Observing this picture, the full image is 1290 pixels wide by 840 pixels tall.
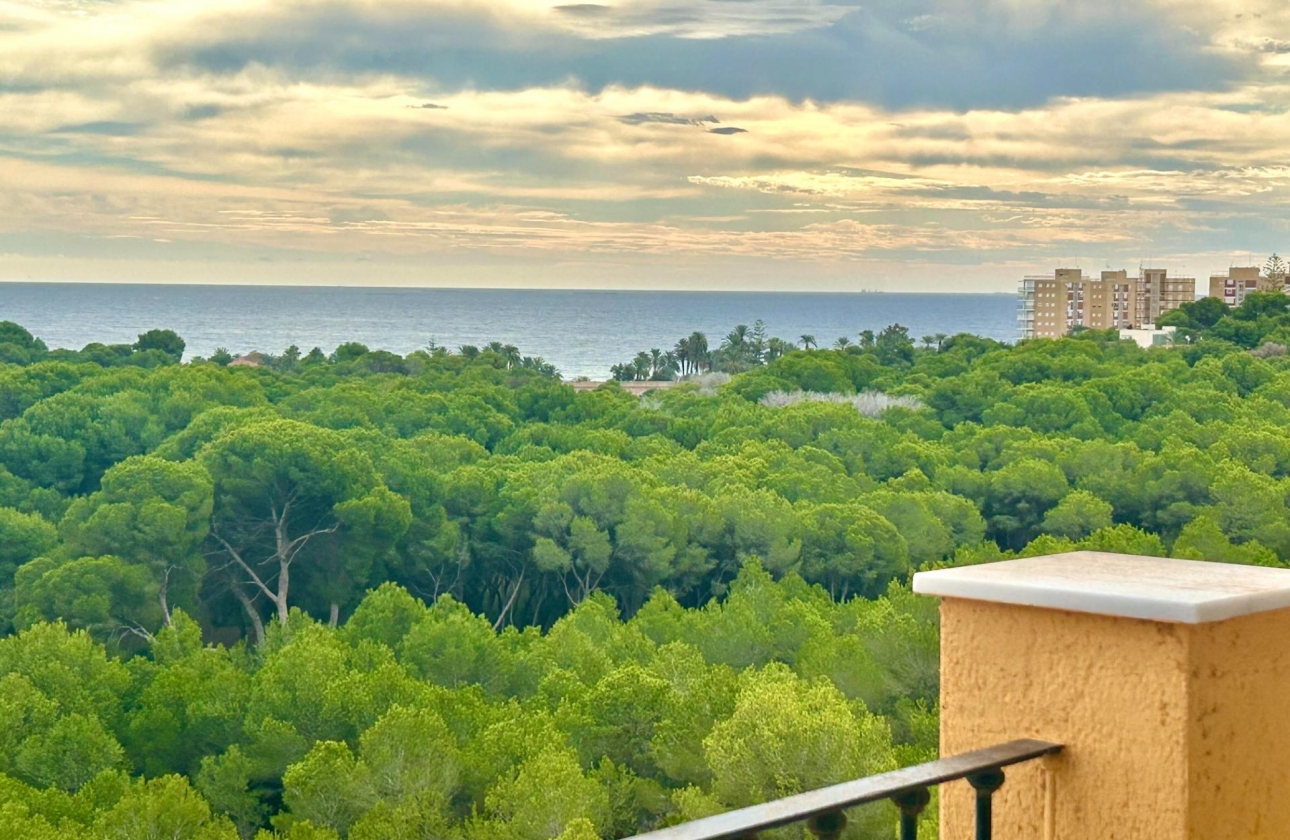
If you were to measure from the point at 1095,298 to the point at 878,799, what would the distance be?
111654 millimetres

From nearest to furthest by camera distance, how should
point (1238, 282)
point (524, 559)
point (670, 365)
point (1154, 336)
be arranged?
point (524, 559)
point (1154, 336)
point (670, 365)
point (1238, 282)

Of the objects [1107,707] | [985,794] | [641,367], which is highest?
[1107,707]

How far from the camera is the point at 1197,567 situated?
2088 mm

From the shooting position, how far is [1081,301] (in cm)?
10831

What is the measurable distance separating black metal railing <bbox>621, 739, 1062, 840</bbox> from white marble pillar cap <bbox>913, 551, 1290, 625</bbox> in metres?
0.20

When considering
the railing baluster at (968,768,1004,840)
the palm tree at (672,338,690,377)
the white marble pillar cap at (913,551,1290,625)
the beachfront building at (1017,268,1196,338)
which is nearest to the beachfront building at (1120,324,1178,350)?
the palm tree at (672,338,690,377)

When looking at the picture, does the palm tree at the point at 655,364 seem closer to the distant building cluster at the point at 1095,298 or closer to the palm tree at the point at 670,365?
the palm tree at the point at 670,365

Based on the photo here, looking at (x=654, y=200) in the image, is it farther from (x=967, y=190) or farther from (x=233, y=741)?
(x=233, y=741)

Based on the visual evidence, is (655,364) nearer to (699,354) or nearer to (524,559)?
(699,354)

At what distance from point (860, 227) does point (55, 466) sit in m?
50.0

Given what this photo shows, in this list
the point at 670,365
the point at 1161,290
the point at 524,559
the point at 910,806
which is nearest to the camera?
the point at 910,806

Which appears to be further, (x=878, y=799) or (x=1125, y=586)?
(x=1125, y=586)

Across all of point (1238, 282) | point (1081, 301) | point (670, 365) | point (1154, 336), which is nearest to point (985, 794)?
point (1154, 336)

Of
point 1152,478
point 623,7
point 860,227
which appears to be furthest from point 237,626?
point 860,227
